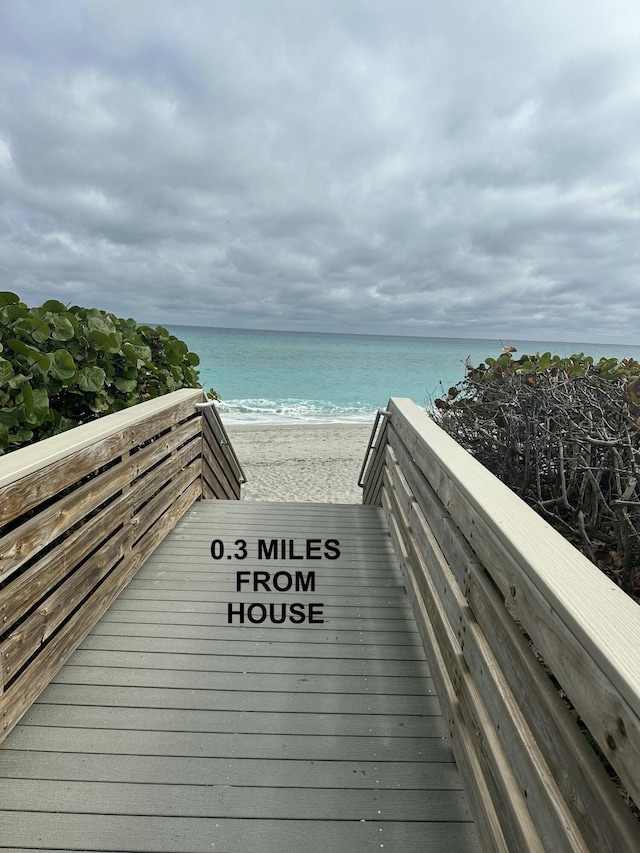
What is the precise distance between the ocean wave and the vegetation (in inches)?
534

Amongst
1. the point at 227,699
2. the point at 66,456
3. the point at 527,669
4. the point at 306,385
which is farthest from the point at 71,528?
the point at 306,385

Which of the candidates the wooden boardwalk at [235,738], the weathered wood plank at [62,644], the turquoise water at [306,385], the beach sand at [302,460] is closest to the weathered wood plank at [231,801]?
the wooden boardwalk at [235,738]

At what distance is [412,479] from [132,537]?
58.1 inches

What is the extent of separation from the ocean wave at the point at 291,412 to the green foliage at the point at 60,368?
13915 millimetres

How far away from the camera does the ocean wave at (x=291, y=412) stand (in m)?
18.5

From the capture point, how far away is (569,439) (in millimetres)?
2902

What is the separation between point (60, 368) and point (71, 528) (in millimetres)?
925

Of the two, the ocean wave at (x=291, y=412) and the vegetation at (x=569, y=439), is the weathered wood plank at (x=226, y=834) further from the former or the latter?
the ocean wave at (x=291, y=412)

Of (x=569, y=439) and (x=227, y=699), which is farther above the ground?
(x=569, y=439)

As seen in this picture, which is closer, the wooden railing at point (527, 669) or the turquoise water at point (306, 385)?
the wooden railing at point (527, 669)

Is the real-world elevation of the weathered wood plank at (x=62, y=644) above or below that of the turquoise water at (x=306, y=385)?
above

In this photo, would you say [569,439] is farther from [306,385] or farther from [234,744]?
[306,385]

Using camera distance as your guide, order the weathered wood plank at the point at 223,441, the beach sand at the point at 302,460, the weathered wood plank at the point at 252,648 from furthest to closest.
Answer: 1. the beach sand at the point at 302,460
2. the weathered wood plank at the point at 223,441
3. the weathered wood plank at the point at 252,648

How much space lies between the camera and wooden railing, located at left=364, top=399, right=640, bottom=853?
2.38 feet
